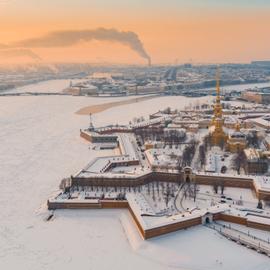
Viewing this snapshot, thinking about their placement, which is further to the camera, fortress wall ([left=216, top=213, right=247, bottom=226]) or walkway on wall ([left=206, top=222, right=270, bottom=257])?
fortress wall ([left=216, top=213, right=247, bottom=226])

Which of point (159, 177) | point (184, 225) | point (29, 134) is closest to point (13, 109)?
point (29, 134)

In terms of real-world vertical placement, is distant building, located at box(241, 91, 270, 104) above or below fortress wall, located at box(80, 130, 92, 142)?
above

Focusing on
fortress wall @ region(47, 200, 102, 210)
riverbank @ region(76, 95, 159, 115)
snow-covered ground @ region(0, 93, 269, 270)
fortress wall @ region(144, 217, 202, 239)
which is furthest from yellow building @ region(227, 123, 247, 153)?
riverbank @ region(76, 95, 159, 115)

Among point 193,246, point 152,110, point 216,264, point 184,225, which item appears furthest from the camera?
point 152,110

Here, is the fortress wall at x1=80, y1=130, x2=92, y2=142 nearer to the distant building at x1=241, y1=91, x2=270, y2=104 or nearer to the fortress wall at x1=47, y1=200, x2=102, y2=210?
the fortress wall at x1=47, y1=200, x2=102, y2=210

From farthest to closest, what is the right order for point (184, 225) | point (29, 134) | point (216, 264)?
point (29, 134)
point (184, 225)
point (216, 264)

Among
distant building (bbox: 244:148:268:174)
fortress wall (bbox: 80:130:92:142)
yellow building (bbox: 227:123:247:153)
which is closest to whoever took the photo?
distant building (bbox: 244:148:268:174)

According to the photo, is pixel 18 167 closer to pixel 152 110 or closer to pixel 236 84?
pixel 152 110

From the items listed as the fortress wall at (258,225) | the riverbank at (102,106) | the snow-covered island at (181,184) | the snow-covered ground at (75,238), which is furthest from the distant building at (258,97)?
the fortress wall at (258,225)
